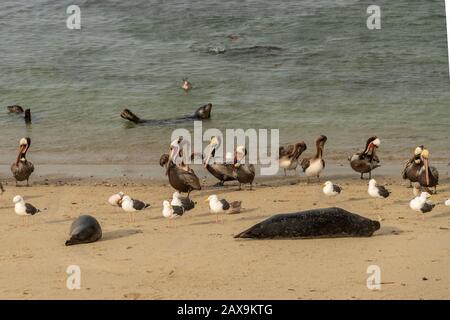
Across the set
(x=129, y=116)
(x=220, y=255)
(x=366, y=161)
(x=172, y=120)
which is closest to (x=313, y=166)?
(x=366, y=161)

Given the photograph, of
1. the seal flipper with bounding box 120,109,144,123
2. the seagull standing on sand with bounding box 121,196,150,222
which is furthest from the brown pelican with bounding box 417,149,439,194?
the seal flipper with bounding box 120,109,144,123

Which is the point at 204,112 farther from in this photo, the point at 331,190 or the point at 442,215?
the point at 442,215

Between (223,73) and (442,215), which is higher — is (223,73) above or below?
above

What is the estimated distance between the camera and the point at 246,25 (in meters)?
36.6

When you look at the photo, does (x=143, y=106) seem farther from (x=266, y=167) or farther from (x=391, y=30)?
(x=391, y=30)

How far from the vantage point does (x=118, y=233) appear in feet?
53.2

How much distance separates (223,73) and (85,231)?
664 inches

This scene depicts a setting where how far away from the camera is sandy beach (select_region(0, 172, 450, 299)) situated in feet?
43.2

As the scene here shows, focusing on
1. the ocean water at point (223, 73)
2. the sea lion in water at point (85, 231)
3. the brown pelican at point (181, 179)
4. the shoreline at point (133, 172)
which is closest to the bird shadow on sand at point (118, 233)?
the sea lion in water at point (85, 231)

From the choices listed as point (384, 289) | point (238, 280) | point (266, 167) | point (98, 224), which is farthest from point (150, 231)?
point (266, 167)

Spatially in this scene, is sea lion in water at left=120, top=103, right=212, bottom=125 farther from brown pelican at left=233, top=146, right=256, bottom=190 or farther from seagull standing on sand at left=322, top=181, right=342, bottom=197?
seagull standing on sand at left=322, top=181, right=342, bottom=197

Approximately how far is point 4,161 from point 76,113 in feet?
18.1

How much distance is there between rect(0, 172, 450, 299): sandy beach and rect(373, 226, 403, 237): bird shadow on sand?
1.2 inches

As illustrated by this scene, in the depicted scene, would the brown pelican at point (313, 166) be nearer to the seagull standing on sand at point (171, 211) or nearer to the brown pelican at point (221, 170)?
the brown pelican at point (221, 170)
